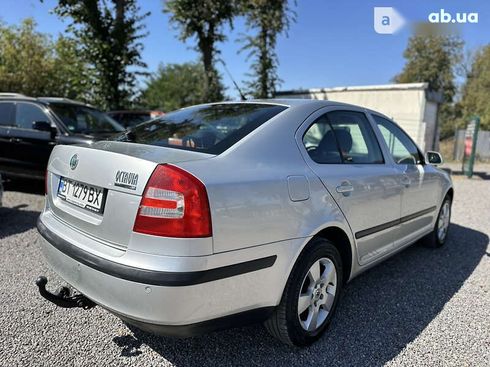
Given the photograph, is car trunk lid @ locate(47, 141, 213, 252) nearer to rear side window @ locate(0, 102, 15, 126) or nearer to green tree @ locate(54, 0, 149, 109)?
rear side window @ locate(0, 102, 15, 126)

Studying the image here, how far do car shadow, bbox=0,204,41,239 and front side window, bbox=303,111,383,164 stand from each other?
152 inches

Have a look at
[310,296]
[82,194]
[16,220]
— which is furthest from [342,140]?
[16,220]

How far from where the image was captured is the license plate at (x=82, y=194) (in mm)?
2156

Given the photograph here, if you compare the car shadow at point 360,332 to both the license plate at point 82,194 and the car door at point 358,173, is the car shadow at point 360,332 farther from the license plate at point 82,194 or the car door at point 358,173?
the license plate at point 82,194

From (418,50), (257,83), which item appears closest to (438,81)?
(418,50)

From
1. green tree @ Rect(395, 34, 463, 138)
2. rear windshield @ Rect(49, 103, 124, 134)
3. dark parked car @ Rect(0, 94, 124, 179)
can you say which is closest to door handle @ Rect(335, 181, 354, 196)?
dark parked car @ Rect(0, 94, 124, 179)

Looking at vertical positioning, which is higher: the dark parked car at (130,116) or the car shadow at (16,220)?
the dark parked car at (130,116)

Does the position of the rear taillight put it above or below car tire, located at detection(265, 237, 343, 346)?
above

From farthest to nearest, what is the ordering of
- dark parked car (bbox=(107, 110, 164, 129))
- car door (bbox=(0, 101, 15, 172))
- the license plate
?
1. dark parked car (bbox=(107, 110, 164, 129))
2. car door (bbox=(0, 101, 15, 172))
3. the license plate

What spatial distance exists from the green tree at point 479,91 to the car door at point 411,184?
24855 mm

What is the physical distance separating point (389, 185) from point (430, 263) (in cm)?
157

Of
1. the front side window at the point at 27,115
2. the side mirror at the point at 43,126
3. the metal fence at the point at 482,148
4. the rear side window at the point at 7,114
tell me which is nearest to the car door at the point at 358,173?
the side mirror at the point at 43,126

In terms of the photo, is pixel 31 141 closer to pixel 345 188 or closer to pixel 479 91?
pixel 345 188

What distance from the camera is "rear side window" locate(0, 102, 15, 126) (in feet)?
21.7
